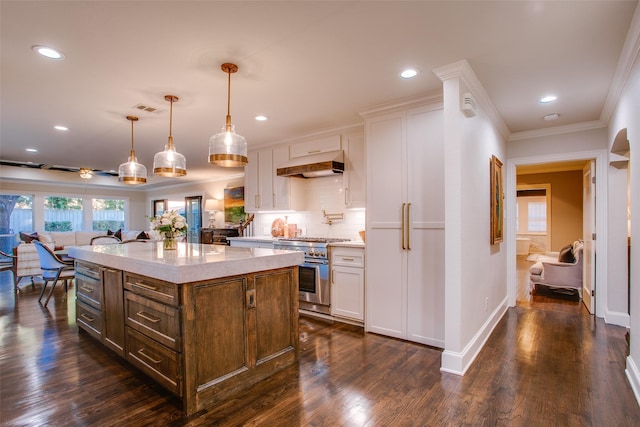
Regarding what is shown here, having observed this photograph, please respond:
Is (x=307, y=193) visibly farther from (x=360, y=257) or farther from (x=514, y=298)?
(x=514, y=298)

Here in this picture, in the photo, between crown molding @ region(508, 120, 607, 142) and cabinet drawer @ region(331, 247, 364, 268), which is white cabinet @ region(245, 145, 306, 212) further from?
crown molding @ region(508, 120, 607, 142)

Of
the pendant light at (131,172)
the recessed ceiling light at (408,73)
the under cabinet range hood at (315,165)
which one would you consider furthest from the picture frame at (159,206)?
the recessed ceiling light at (408,73)

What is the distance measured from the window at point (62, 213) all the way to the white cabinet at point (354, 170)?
29.1 feet

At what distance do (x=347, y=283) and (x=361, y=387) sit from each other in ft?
4.94

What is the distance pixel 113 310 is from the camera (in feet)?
9.09

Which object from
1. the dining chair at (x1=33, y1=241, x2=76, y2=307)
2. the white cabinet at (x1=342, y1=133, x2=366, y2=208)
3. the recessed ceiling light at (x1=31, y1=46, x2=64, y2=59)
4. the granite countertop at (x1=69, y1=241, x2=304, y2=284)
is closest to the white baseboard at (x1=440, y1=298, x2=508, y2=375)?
the granite countertop at (x1=69, y1=241, x2=304, y2=284)

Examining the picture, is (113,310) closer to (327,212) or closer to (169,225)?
(169,225)

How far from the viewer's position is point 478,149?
315cm

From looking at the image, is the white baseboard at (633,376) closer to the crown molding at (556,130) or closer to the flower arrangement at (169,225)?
the crown molding at (556,130)

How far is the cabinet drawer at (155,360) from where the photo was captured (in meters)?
2.08

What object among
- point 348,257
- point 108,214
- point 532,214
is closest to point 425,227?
point 348,257

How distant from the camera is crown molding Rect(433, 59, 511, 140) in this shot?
2.55m

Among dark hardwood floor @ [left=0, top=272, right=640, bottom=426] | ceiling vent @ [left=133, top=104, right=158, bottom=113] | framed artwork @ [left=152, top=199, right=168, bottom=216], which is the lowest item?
dark hardwood floor @ [left=0, top=272, right=640, bottom=426]

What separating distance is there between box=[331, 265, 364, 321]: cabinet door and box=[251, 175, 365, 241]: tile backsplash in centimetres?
79
